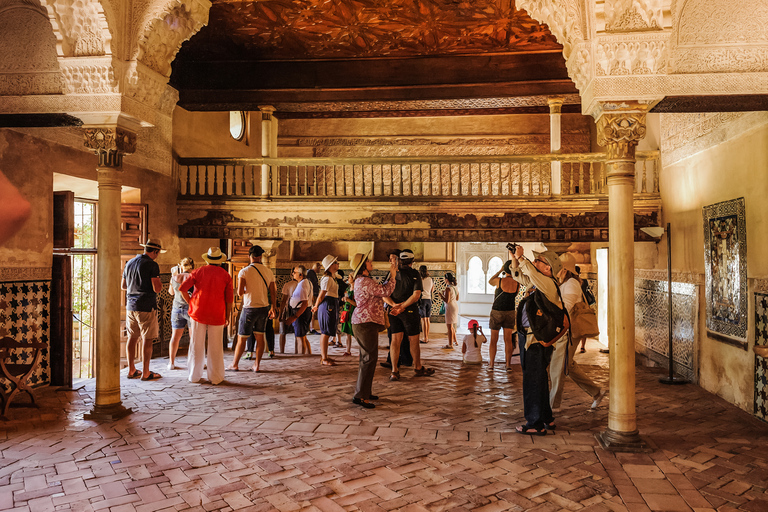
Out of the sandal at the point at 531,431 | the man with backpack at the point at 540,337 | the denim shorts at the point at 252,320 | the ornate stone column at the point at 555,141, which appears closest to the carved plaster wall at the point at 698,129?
the ornate stone column at the point at 555,141

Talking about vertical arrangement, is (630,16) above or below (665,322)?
A: above

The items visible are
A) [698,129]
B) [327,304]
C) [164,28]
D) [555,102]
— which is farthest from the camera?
[555,102]

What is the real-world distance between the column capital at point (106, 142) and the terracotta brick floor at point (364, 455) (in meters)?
2.79

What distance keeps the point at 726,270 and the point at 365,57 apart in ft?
23.0

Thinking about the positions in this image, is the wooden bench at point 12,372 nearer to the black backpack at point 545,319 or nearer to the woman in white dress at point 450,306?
the black backpack at point 545,319

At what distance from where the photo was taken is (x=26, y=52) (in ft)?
19.2

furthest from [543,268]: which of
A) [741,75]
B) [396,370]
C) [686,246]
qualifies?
[686,246]

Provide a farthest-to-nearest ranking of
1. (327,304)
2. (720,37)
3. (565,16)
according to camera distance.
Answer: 1. (327,304)
2. (565,16)
3. (720,37)

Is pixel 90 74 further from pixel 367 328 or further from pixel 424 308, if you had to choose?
pixel 424 308

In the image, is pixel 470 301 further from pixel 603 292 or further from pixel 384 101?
pixel 384 101

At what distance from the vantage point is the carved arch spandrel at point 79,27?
17.6 ft

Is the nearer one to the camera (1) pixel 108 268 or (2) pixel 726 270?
(1) pixel 108 268

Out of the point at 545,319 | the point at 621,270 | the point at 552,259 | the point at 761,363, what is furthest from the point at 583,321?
the point at 761,363

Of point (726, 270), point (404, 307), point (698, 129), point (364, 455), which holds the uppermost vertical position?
point (698, 129)
